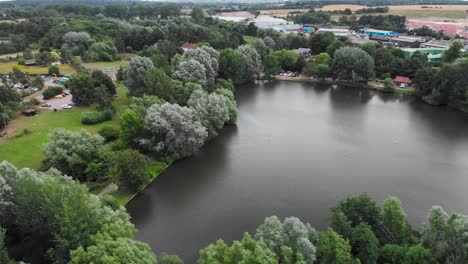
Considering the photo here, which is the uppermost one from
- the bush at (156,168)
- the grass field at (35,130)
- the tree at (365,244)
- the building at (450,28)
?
Result: the building at (450,28)

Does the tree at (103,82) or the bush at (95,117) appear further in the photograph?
the tree at (103,82)

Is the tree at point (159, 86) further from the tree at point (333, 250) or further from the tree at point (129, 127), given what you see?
the tree at point (333, 250)

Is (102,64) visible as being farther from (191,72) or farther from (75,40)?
(191,72)

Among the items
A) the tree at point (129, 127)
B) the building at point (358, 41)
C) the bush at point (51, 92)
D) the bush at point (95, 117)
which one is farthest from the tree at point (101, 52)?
the building at point (358, 41)

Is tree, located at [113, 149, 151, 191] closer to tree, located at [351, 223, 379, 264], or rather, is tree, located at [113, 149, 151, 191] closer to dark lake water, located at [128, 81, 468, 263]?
dark lake water, located at [128, 81, 468, 263]

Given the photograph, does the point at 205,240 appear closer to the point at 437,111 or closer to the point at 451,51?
the point at 437,111

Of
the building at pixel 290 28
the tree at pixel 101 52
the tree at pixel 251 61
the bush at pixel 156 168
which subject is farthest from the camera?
the building at pixel 290 28

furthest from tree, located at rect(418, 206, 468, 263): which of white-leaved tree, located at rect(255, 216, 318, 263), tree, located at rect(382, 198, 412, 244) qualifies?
white-leaved tree, located at rect(255, 216, 318, 263)

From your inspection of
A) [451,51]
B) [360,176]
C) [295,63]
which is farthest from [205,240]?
[451,51]
